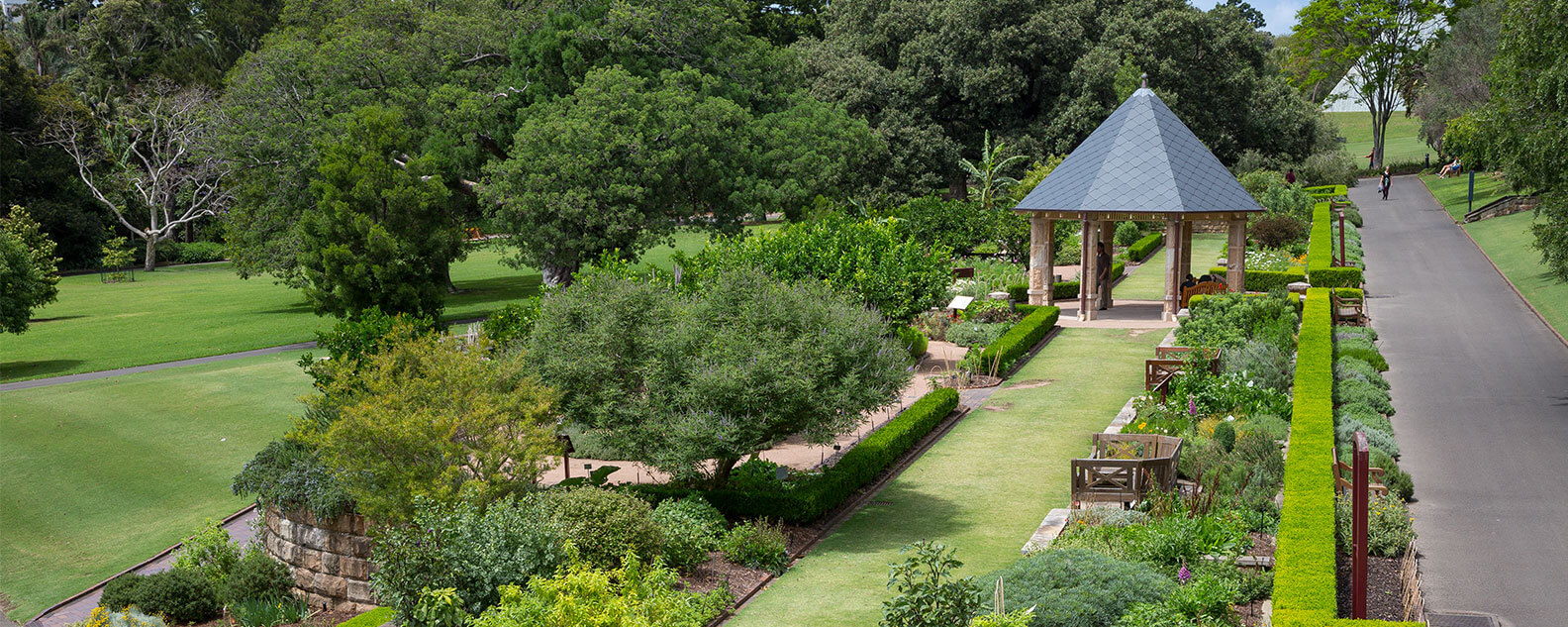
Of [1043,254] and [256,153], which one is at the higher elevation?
[256,153]

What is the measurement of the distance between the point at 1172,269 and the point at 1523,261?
650 inches

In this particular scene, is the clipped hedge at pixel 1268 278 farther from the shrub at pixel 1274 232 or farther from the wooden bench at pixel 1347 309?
the shrub at pixel 1274 232

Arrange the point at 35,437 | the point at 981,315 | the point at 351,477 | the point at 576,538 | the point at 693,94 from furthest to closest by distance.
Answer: the point at 693,94
the point at 981,315
the point at 35,437
the point at 351,477
the point at 576,538

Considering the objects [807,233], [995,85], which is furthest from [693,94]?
[995,85]

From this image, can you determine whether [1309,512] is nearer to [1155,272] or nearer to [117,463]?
[117,463]

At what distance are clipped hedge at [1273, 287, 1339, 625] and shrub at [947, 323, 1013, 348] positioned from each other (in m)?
8.89

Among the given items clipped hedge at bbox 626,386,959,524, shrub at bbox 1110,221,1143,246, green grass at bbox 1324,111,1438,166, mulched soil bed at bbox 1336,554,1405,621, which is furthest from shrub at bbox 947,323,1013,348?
green grass at bbox 1324,111,1438,166

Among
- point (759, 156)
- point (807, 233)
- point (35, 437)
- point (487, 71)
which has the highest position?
point (487, 71)

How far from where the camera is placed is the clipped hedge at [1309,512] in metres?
10.9

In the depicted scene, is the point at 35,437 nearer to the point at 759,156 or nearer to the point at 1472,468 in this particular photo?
the point at 759,156

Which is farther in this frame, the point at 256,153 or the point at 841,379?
the point at 256,153

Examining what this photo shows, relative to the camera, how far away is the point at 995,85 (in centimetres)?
5278

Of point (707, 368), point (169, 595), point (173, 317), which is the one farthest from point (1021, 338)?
point (173, 317)

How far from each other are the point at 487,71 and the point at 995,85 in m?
23.4
